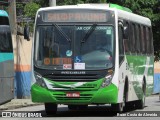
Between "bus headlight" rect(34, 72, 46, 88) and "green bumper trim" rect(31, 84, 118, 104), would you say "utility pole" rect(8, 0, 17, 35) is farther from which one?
"green bumper trim" rect(31, 84, 118, 104)

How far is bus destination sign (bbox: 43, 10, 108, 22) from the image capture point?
1972 centimetres

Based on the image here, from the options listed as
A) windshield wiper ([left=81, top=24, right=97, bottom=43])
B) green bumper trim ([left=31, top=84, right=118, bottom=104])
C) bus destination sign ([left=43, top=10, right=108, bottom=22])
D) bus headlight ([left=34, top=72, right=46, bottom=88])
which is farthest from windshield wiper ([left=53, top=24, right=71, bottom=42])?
green bumper trim ([left=31, top=84, right=118, bottom=104])

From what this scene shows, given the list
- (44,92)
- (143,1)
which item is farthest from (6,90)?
(143,1)

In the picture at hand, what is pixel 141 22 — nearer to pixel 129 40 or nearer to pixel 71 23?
pixel 129 40

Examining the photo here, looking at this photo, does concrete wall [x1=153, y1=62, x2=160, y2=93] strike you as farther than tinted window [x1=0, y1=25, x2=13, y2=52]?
Yes

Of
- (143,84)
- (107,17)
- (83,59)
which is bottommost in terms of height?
(143,84)

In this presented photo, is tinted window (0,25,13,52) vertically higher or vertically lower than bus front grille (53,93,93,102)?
higher

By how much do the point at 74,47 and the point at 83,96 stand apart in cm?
152

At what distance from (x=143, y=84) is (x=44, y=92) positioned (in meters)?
6.83

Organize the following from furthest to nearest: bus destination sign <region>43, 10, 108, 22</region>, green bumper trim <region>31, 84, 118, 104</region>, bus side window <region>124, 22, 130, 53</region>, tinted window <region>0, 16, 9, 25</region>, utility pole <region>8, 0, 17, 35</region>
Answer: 1. utility pole <region>8, 0, 17, 35</region>
2. bus side window <region>124, 22, 130, 53</region>
3. tinted window <region>0, 16, 9, 25</region>
4. bus destination sign <region>43, 10, 108, 22</region>
5. green bumper trim <region>31, 84, 118, 104</region>

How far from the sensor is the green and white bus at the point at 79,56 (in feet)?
62.6

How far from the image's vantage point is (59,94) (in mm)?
19141

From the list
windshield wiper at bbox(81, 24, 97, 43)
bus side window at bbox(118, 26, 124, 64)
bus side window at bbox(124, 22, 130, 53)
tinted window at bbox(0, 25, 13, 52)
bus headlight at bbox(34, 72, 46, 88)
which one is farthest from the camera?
bus side window at bbox(124, 22, 130, 53)

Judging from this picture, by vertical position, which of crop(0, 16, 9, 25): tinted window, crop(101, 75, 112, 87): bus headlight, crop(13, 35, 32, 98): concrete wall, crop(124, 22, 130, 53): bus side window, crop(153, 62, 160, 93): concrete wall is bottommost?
crop(153, 62, 160, 93): concrete wall
